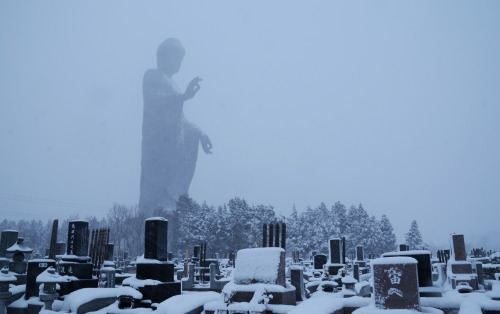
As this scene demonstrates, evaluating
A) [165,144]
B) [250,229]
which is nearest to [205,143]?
[165,144]

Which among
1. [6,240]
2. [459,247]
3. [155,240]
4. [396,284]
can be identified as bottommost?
[396,284]

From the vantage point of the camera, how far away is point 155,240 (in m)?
12.6

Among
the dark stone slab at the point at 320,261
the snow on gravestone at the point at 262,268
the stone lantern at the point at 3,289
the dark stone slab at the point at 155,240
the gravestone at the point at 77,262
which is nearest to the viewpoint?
the snow on gravestone at the point at 262,268

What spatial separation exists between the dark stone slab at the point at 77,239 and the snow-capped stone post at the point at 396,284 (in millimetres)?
11148

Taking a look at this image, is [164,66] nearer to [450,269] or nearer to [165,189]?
[165,189]

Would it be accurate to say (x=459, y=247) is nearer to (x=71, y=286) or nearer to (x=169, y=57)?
(x=71, y=286)

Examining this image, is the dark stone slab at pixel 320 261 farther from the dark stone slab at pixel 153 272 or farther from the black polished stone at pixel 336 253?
the dark stone slab at pixel 153 272

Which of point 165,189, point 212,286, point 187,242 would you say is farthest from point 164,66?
point 212,286

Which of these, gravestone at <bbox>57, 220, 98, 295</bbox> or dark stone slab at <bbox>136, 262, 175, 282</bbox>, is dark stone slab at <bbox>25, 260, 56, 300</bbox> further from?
dark stone slab at <bbox>136, 262, 175, 282</bbox>

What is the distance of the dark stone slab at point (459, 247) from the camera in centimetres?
1686

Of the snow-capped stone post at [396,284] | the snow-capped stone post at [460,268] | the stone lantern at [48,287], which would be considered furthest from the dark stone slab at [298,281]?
the snow-capped stone post at [460,268]

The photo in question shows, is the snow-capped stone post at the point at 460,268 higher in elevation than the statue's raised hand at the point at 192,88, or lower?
lower

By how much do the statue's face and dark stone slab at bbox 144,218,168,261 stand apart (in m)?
121

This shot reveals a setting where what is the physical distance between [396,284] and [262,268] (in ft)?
11.4
